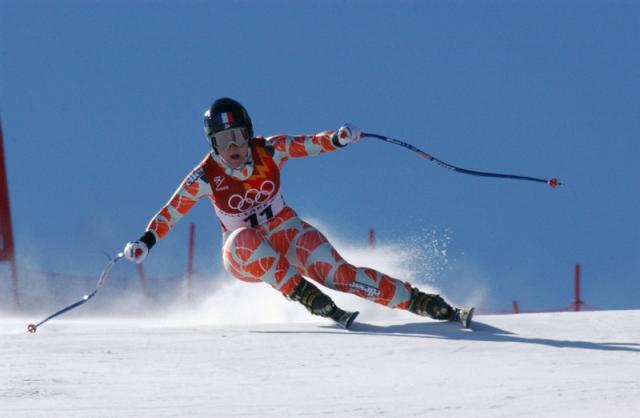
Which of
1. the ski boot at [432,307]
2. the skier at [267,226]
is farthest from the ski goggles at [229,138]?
the ski boot at [432,307]

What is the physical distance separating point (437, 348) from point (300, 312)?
233 cm

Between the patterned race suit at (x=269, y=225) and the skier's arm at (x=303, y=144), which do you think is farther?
the skier's arm at (x=303, y=144)

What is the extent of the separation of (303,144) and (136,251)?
131 cm

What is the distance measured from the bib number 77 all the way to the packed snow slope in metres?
0.69

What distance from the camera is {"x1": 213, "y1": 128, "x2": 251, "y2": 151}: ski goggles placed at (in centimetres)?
678

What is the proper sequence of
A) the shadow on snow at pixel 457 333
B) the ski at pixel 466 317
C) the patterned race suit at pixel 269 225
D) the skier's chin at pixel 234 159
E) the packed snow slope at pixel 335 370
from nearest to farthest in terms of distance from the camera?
the packed snow slope at pixel 335 370 → the shadow on snow at pixel 457 333 → the ski at pixel 466 317 → the patterned race suit at pixel 269 225 → the skier's chin at pixel 234 159

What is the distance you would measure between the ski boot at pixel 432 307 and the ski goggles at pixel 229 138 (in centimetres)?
150

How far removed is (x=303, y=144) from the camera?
23.0 ft

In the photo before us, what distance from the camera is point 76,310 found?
11672mm

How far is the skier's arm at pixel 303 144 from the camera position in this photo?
693cm

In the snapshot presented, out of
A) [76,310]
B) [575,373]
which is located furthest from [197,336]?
[76,310]

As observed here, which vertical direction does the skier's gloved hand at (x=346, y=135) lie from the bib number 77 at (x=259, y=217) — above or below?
above

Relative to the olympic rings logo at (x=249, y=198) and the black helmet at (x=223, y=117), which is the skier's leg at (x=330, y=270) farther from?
the black helmet at (x=223, y=117)

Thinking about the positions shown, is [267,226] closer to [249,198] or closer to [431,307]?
[249,198]
